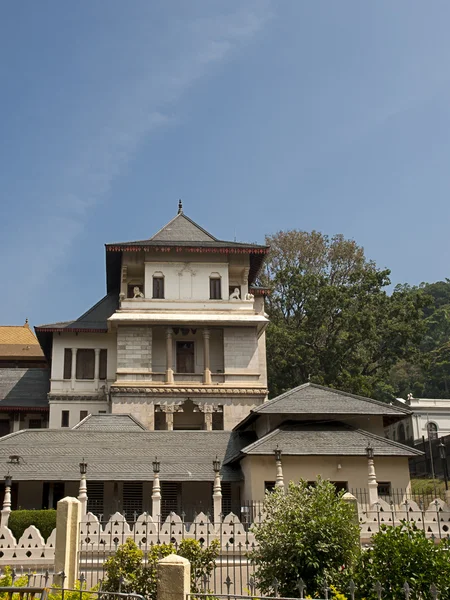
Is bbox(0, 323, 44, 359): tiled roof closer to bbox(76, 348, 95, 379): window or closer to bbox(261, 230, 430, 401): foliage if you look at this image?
bbox(76, 348, 95, 379): window

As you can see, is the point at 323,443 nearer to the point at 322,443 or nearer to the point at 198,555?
the point at 322,443

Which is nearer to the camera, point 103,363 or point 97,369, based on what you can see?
point 97,369

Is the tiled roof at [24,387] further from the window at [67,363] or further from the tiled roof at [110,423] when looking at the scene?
the tiled roof at [110,423]

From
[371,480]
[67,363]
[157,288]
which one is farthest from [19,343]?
[371,480]

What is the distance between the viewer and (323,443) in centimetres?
2769

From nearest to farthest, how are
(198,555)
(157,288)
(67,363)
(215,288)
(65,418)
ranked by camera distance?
(198,555), (65,418), (157,288), (215,288), (67,363)

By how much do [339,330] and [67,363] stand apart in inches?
751

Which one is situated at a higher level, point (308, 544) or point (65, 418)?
point (65, 418)

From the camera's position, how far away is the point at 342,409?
30.1 meters

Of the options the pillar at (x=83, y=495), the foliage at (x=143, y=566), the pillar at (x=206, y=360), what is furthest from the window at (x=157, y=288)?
the foliage at (x=143, y=566)

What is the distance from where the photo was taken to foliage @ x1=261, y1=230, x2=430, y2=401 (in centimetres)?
4825

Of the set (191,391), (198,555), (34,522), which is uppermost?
(191,391)

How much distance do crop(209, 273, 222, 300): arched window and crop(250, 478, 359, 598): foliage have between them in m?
27.8

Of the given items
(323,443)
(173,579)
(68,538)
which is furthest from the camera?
(323,443)
